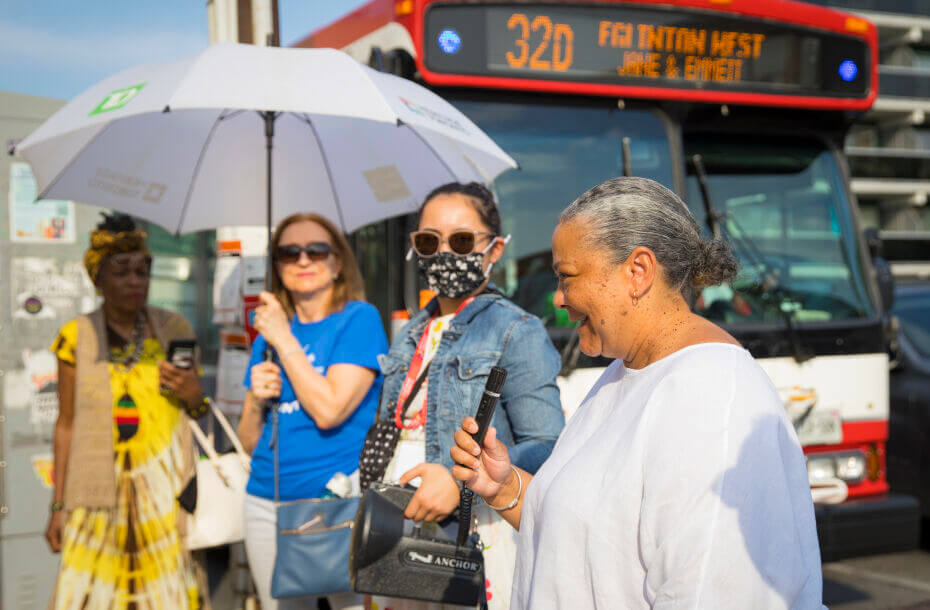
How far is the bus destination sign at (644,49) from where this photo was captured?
405 centimetres

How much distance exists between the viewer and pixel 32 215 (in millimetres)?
4699

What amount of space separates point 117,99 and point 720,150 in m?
2.96

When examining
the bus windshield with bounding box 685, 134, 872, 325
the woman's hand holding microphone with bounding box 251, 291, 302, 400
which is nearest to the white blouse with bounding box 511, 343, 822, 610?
the woman's hand holding microphone with bounding box 251, 291, 302, 400

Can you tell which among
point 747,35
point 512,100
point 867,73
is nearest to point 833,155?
point 867,73

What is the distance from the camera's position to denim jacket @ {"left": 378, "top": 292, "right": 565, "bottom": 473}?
232 cm

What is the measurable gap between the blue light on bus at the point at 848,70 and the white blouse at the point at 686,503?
12.6ft

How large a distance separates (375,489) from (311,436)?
0.94 metres

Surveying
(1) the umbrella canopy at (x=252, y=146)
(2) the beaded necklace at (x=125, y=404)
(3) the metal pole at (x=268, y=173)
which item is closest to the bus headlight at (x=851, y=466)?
(1) the umbrella canopy at (x=252, y=146)

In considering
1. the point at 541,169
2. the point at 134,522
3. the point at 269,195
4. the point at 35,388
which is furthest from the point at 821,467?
the point at 35,388

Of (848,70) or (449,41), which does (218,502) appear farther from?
(848,70)

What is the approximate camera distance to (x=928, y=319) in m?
6.99

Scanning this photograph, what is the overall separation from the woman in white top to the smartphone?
2.44 m

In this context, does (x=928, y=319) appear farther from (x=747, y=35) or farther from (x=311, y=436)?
(x=311, y=436)

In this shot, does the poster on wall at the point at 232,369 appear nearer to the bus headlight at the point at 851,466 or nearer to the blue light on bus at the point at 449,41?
the blue light on bus at the point at 449,41
